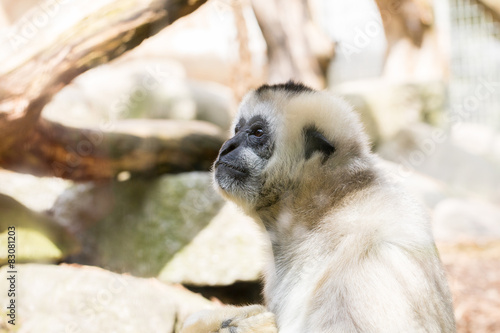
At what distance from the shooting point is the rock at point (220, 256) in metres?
5.21

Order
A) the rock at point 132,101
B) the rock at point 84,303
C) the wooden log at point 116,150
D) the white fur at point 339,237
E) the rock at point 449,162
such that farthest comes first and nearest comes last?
the rock at point 449,162 < the rock at point 132,101 < the wooden log at point 116,150 < the rock at point 84,303 < the white fur at point 339,237

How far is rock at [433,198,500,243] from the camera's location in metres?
8.41

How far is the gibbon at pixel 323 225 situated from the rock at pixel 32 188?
182 centimetres

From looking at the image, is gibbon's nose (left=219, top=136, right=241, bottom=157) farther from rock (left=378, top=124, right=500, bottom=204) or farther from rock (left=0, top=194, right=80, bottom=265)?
rock (left=378, top=124, right=500, bottom=204)

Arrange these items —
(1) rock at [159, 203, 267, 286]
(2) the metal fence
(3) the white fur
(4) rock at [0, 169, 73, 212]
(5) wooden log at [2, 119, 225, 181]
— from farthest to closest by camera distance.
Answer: (2) the metal fence < (1) rock at [159, 203, 267, 286] < (5) wooden log at [2, 119, 225, 181] < (4) rock at [0, 169, 73, 212] < (3) the white fur

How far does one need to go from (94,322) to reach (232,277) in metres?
2.13

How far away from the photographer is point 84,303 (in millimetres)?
3502

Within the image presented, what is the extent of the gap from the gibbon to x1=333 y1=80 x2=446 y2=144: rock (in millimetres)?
7243

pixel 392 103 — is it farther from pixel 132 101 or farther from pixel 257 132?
pixel 257 132

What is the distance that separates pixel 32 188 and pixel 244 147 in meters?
2.21

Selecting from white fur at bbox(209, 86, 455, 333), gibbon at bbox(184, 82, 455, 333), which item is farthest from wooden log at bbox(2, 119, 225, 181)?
white fur at bbox(209, 86, 455, 333)

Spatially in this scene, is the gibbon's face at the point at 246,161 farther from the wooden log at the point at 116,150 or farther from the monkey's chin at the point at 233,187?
the wooden log at the point at 116,150

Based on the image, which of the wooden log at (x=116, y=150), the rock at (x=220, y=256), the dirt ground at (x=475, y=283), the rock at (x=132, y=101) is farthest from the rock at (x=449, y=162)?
the rock at (x=220, y=256)

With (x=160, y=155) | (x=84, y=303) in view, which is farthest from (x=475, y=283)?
(x=84, y=303)
